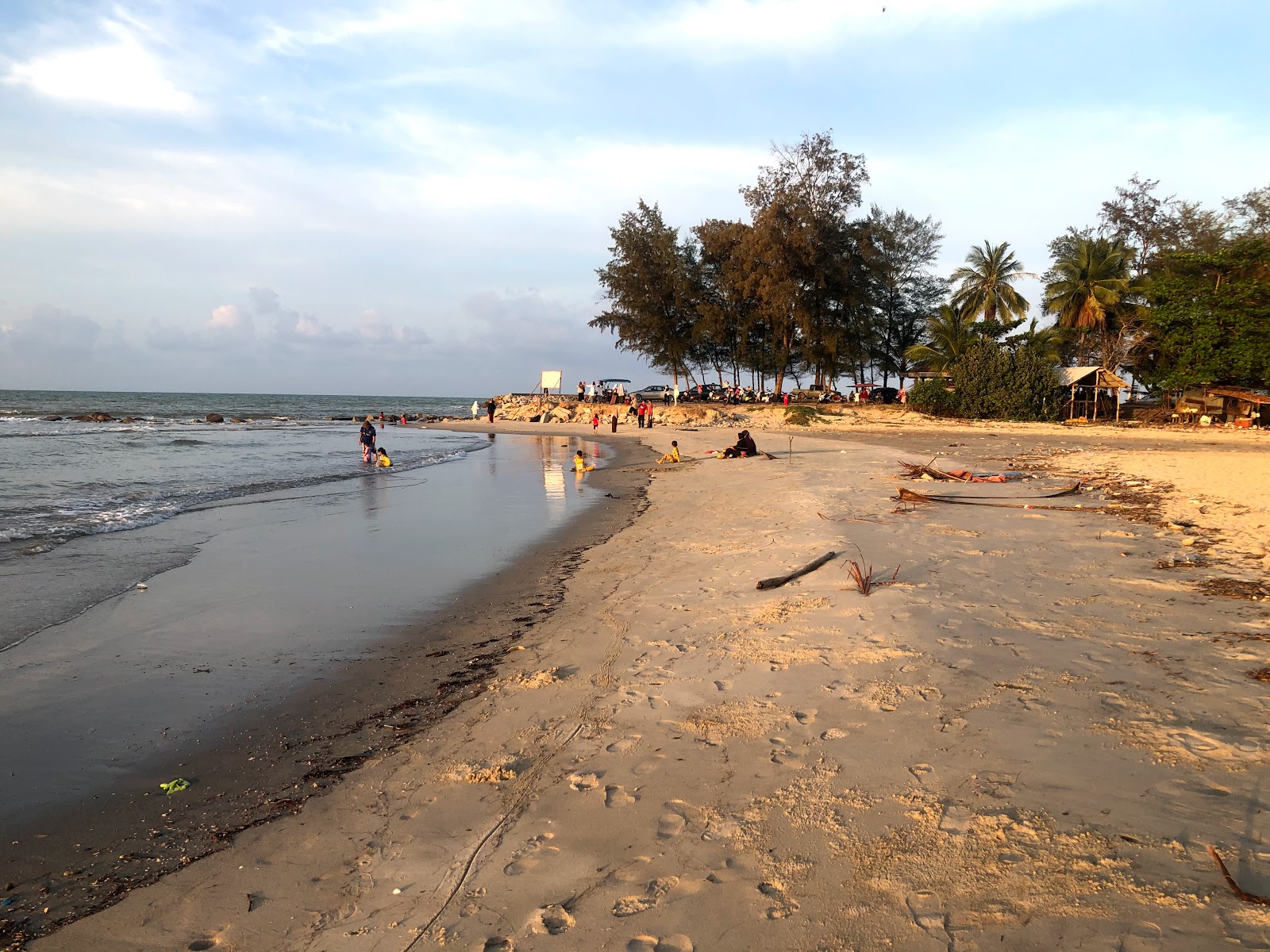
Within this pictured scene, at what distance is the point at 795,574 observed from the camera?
7.30 m

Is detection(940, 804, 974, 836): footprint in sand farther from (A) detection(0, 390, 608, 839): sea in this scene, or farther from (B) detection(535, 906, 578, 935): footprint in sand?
(A) detection(0, 390, 608, 839): sea

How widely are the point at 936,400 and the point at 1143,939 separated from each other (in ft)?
122

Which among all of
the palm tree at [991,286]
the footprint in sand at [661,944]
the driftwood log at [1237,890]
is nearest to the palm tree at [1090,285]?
the palm tree at [991,286]

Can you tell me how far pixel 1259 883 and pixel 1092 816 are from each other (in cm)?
58

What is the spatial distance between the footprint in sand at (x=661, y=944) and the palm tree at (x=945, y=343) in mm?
39222

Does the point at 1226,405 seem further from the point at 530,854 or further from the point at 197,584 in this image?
the point at 530,854

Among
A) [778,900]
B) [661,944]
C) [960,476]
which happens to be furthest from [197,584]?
[960,476]

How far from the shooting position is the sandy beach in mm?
2734

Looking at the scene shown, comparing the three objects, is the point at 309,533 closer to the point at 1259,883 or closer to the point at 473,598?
the point at 473,598

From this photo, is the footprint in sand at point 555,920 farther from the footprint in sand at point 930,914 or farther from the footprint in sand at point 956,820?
the footprint in sand at point 956,820

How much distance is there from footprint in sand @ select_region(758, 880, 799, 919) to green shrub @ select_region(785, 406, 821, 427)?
34.5 metres

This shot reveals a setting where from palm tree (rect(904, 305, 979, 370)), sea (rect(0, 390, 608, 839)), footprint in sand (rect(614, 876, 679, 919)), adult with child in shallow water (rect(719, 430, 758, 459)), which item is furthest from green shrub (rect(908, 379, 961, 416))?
footprint in sand (rect(614, 876, 679, 919))

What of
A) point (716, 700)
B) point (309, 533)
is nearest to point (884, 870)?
point (716, 700)

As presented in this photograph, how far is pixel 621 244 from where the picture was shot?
1921 inches
